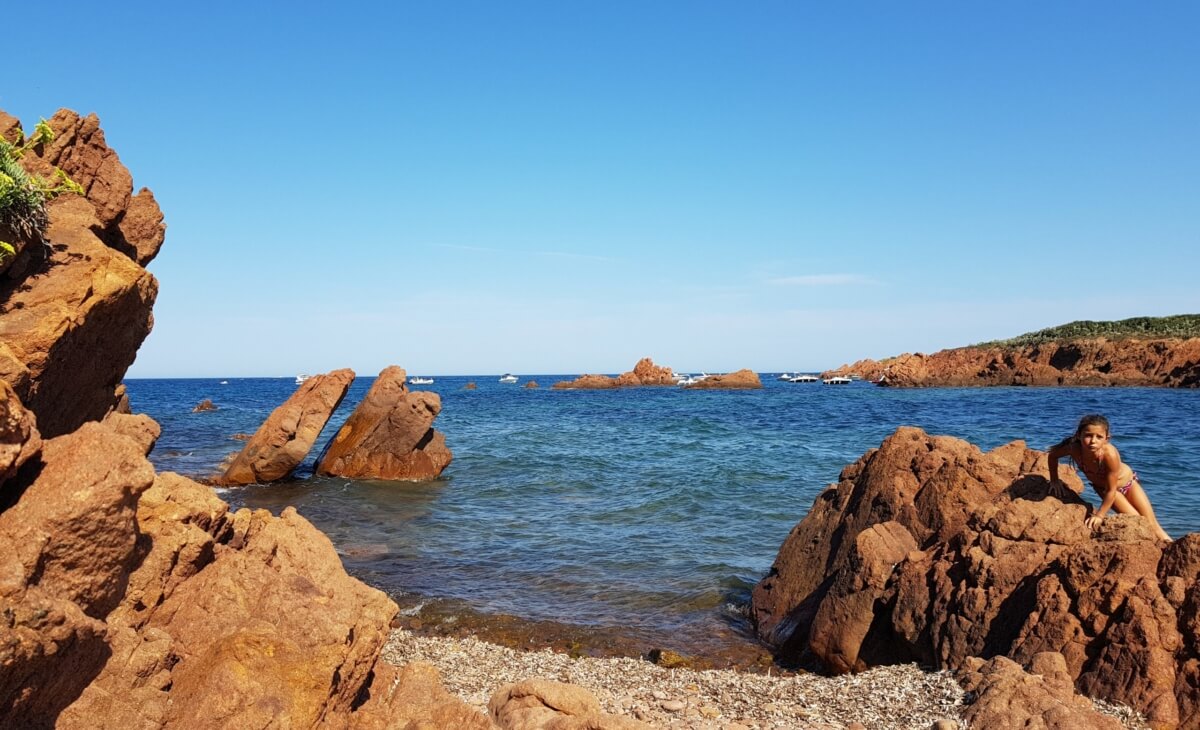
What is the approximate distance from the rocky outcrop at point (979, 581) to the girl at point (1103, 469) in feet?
1.10

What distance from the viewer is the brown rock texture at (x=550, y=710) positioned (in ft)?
19.7

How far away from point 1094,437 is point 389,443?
83.0ft

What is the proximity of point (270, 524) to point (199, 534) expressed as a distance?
1.10 meters

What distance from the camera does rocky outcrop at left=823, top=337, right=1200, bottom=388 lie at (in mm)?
70812

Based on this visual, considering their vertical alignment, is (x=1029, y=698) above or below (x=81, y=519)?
below

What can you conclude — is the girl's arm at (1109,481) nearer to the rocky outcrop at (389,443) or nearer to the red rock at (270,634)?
the red rock at (270,634)

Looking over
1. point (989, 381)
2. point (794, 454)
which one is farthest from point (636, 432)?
point (989, 381)

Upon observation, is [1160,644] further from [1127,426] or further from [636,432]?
[636,432]

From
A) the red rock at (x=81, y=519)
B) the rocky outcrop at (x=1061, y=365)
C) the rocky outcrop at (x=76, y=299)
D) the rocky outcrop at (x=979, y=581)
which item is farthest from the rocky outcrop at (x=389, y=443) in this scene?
the rocky outcrop at (x=1061, y=365)

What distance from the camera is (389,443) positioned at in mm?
29797

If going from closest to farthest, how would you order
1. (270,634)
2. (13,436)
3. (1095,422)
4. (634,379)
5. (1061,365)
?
(13,436) → (270,634) → (1095,422) → (1061,365) → (634,379)

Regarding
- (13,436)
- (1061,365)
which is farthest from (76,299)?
(1061,365)

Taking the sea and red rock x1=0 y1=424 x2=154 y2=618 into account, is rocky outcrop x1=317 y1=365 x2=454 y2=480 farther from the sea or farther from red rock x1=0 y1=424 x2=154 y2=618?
red rock x1=0 y1=424 x2=154 y2=618

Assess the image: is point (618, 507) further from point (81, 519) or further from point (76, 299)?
point (81, 519)
